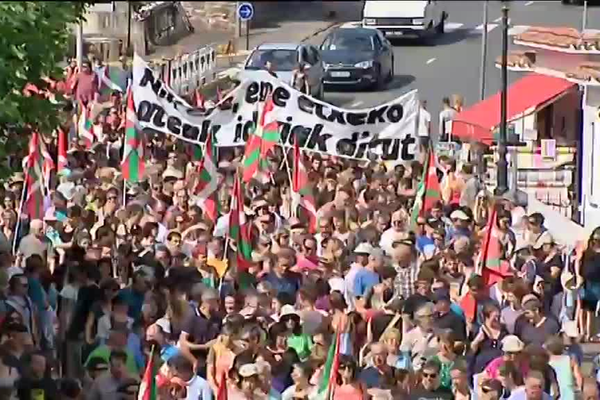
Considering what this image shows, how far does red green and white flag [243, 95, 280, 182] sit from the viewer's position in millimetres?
20234

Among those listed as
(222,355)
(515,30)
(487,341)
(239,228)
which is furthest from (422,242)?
(515,30)

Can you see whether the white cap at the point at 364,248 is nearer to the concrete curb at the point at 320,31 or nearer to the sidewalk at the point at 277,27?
the sidewalk at the point at 277,27

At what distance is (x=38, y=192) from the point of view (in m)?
18.4

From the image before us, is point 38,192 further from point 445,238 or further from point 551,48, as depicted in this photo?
point 551,48

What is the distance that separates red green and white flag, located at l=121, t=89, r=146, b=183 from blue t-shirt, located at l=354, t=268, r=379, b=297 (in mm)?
5332

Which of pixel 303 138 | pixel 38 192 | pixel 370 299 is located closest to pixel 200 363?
pixel 370 299

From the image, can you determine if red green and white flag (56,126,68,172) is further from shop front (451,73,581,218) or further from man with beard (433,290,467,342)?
man with beard (433,290,467,342)

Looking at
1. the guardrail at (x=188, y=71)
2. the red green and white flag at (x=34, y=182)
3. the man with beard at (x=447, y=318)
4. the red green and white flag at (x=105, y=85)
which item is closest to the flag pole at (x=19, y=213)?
the red green and white flag at (x=34, y=182)

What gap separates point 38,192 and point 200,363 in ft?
19.5

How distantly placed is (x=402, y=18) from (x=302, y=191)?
20.4m

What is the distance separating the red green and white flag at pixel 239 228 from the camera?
1634 centimetres

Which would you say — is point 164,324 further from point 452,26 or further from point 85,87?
point 452,26

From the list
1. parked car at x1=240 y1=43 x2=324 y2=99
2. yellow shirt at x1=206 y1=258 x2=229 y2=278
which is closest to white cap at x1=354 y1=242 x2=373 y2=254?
yellow shirt at x1=206 y1=258 x2=229 y2=278

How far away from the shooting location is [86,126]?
24234 millimetres
